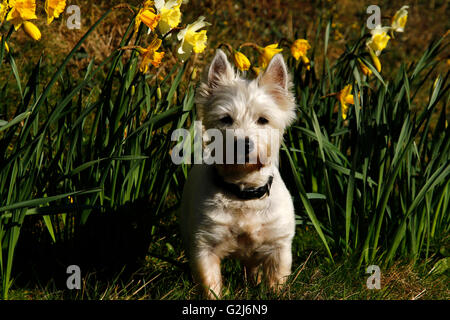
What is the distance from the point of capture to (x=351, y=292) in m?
2.89

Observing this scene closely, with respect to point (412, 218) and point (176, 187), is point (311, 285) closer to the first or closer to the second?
point (412, 218)

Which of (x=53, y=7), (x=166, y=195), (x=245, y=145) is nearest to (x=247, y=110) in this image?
(x=245, y=145)

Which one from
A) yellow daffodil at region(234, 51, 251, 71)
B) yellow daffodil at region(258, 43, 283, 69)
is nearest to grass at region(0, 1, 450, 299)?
yellow daffodil at region(234, 51, 251, 71)

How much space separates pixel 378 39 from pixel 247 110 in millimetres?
1087

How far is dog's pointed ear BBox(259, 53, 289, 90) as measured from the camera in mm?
2877

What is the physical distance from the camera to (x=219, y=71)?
2.94 meters

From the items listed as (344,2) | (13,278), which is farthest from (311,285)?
(344,2)

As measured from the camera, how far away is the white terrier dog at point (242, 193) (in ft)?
9.14

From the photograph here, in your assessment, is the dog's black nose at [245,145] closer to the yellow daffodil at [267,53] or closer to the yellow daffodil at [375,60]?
the yellow daffodil at [267,53]

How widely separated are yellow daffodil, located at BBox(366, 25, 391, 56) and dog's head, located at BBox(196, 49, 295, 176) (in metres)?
0.74

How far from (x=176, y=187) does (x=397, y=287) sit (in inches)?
57.7

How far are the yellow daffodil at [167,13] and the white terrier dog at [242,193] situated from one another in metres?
0.30

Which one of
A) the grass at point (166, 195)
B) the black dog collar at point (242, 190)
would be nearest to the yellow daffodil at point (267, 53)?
the grass at point (166, 195)

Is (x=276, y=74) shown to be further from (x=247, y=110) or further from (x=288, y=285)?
(x=288, y=285)
